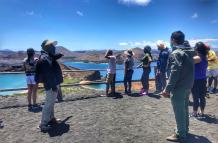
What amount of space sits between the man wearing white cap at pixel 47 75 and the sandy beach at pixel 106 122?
38 cm

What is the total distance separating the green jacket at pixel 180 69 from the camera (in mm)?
5816

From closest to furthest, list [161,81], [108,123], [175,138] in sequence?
1. [175,138]
2. [108,123]
3. [161,81]

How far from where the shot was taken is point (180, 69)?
5.81 meters

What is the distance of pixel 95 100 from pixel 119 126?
11.1 ft

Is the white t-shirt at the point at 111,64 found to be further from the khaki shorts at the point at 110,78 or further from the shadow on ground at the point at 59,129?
the shadow on ground at the point at 59,129

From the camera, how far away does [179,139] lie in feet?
20.6

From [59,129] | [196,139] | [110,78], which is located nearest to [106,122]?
[59,129]

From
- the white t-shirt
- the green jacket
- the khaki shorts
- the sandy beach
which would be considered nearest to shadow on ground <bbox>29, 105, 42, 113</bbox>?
the sandy beach

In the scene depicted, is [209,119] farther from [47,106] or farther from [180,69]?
[47,106]

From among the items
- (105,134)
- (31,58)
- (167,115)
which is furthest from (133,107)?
(31,58)

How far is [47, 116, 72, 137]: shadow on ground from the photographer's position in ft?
22.9

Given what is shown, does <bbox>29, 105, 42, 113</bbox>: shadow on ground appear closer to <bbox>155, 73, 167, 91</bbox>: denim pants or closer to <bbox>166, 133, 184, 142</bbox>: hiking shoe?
<bbox>166, 133, 184, 142</bbox>: hiking shoe

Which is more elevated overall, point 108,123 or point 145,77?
point 145,77

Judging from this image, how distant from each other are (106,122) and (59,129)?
3.91 feet
